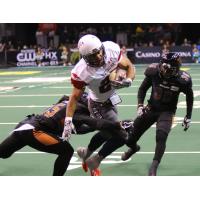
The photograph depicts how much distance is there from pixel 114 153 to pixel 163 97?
78.8 inches

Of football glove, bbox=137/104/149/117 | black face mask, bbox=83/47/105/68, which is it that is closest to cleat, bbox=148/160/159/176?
football glove, bbox=137/104/149/117

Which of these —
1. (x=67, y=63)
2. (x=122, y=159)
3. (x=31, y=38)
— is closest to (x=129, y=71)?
(x=122, y=159)

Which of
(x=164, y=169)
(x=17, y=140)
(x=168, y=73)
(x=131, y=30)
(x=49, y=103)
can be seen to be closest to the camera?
(x=17, y=140)

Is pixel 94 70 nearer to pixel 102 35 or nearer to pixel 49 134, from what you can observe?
pixel 49 134

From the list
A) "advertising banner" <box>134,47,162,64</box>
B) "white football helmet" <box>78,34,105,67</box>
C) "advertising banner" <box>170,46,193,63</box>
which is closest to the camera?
"white football helmet" <box>78,34,105,67</box>

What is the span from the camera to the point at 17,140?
318 inches

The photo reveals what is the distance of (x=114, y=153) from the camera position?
10914 millimetres

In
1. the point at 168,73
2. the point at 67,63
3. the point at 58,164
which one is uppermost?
the point at 168,73

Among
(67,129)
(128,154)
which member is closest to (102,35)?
(128,154)

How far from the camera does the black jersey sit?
9.14 m

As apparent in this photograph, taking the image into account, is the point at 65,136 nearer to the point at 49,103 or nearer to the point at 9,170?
the point at 9,170

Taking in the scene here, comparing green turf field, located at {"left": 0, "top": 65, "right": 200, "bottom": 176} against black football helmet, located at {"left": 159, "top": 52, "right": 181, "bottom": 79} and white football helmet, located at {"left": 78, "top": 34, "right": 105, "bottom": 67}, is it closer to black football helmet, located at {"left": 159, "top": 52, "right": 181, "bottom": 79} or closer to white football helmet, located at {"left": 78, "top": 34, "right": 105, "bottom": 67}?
black football helmet, located at {"left": 159, "top": 52, "right": 181, "bottom": 79}

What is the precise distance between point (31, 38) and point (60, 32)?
246cm

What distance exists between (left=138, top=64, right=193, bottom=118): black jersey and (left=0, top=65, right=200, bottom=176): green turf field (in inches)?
38.9
